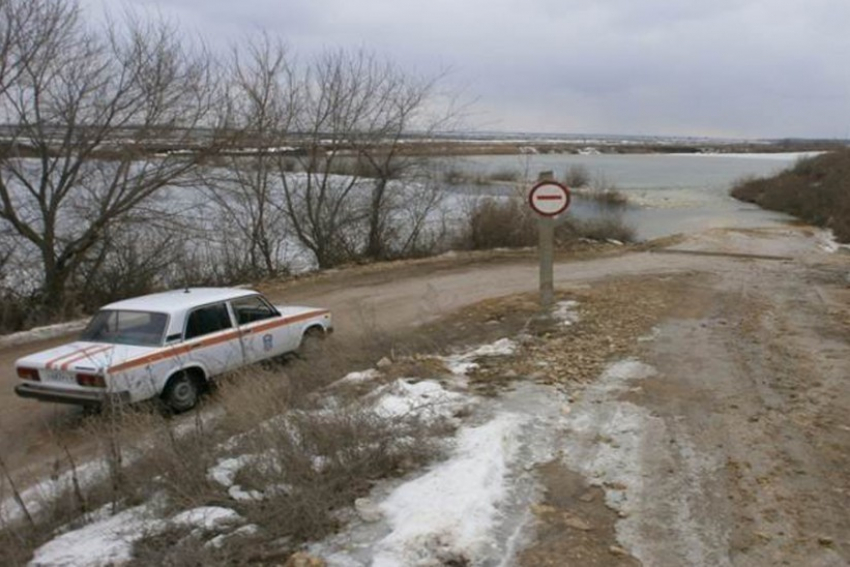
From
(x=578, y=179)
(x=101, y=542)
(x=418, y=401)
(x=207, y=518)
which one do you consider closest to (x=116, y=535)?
(x=101, y=542)

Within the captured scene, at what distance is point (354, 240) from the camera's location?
22.7m

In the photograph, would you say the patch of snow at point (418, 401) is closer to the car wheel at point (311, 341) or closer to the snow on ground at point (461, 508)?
the snow on ground at point (461, 508)

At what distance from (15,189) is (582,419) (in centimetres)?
1396

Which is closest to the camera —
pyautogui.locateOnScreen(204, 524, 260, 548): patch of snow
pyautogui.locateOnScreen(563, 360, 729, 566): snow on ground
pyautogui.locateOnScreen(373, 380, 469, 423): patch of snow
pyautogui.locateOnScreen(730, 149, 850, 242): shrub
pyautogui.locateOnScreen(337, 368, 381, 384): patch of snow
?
pyautogui.locateOnScreen(204, 524, 260, 548): patch of snow

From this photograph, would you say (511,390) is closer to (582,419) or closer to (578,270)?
(582,419)

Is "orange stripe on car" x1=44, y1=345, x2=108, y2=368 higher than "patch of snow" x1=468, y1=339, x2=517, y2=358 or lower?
higher

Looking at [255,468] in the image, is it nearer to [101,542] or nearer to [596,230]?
[101,542]

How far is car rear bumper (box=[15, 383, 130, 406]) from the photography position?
801 cm

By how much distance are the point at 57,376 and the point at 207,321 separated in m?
1.80

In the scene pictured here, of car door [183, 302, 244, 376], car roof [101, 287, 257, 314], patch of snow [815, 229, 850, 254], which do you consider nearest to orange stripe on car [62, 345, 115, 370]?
car roof [101, 287, 257, 314]

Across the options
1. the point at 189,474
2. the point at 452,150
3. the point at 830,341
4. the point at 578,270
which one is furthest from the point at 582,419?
the point at 452,150

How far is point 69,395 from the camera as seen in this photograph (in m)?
8.25

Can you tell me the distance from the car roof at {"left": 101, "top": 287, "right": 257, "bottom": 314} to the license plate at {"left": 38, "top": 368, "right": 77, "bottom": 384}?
48.3 inches

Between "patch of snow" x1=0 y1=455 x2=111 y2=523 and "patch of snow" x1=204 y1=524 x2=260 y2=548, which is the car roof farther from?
"patch of snow" x1=204 y1=524 x2=260 y2=548
